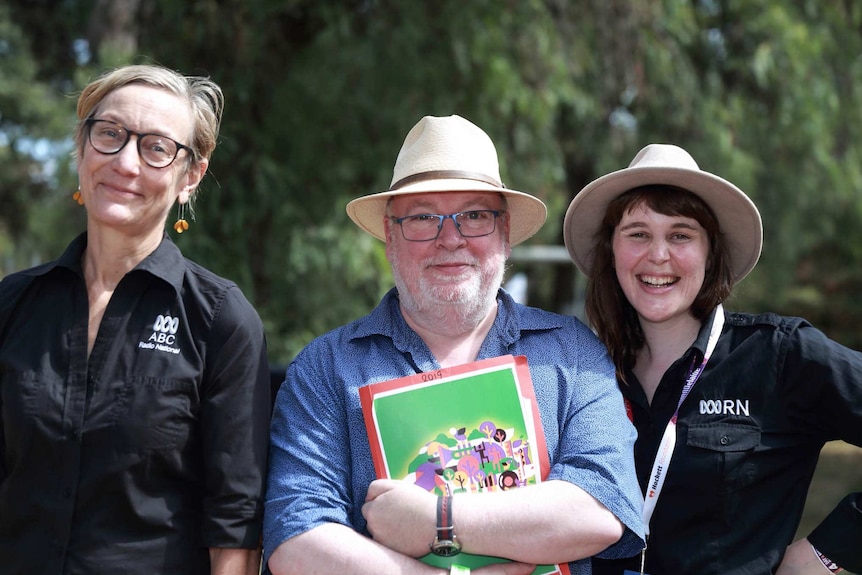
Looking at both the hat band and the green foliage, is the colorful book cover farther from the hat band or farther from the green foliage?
the green foliage

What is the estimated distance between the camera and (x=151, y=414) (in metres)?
2.33

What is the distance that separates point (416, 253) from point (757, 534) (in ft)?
4.26

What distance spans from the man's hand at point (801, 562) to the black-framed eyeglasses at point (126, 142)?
2129 mm

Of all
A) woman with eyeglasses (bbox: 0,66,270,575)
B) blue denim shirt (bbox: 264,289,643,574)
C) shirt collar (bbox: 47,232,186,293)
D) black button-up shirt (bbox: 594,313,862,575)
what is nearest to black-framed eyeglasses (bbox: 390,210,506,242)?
blue denim shirt (bbox: 264,289,643,574)

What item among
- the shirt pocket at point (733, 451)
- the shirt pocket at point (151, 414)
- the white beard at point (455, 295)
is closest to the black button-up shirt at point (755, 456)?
the shirt pocket at point (733, 451)

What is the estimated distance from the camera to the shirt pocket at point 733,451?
8.46 feet

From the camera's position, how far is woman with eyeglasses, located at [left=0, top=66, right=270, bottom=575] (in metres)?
2.29

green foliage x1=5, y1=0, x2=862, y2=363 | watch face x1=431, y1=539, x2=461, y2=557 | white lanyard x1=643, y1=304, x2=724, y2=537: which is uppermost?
green foliage x1=5, y1=0, x2=862, y2=363

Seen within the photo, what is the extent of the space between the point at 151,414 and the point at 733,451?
1.63 meters

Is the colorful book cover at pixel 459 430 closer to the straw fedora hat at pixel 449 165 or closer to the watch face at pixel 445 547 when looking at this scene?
the watch face at pixel 445 547

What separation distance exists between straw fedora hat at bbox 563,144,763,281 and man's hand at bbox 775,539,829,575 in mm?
906

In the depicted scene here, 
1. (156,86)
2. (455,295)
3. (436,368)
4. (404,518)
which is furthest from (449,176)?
(404,518)

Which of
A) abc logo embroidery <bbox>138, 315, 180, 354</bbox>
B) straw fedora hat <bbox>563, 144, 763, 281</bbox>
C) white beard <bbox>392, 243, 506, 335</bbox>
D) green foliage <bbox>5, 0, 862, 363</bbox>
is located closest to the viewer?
abc logo embroidery <bbox>138, 315, 180, 354</bbox>

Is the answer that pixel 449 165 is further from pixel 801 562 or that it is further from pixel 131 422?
pixel 801 562
